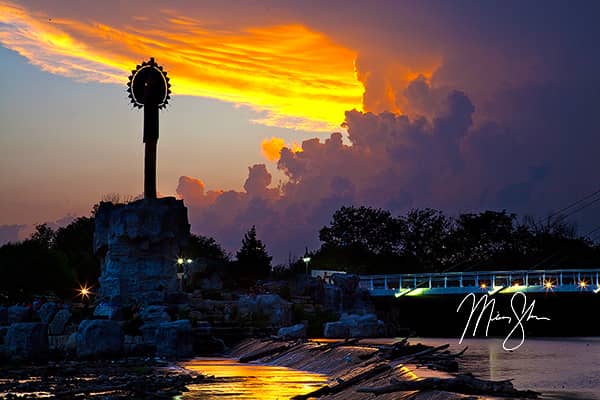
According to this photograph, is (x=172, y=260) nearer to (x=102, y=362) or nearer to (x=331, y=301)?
(x=331, y=301)

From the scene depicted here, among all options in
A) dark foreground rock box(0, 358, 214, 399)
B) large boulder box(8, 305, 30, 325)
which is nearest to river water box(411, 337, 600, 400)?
dark foreground rock box(0, 358, 214, 399)

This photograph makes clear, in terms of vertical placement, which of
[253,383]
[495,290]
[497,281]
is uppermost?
[497,281]

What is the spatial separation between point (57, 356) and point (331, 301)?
3526 cm

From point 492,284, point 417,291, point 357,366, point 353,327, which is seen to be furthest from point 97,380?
point 417,291

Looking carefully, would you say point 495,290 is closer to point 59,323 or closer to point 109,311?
point 109,311

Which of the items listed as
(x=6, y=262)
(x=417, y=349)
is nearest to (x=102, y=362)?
(x=417, y=349)

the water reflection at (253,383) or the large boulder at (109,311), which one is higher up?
the large boulder at (109,311)

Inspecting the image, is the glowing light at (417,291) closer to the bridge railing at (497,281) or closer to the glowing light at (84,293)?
the bridge railing at (497,281)

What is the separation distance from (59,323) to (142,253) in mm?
13847

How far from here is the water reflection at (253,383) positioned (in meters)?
30.4

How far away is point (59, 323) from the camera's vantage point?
57625 millimetres

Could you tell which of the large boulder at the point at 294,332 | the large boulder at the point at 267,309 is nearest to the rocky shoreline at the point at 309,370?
the large boulder at the point at 294,332

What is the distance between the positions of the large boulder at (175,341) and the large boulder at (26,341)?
251 inches

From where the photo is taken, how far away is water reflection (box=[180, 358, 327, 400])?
3042 centimetres
